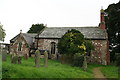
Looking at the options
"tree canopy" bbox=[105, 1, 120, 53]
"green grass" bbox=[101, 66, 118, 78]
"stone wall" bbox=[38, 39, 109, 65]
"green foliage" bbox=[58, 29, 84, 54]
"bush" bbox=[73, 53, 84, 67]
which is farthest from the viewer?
"tree canopy" bbox=[105, 1, 120, 53]

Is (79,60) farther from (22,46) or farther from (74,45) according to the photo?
(22,46)

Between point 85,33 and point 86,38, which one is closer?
point 86,38

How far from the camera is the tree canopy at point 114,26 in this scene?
107 ft

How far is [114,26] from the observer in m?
33.5

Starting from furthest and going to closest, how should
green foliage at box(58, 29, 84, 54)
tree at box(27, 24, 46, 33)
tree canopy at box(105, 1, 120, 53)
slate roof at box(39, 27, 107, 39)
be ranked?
tree at box(27, 24, 46, 33) → tree canopy at box(105, 1, 120, 53) → slate roof at box(39, 27, 107, 39) → green foliage at box(58, 29, 84, 54)

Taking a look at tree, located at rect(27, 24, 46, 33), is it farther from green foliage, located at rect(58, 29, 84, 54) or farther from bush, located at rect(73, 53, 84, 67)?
bush, located at rect(73, 53, 84, 67)

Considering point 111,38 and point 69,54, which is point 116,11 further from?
point 69,54

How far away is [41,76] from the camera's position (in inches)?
375

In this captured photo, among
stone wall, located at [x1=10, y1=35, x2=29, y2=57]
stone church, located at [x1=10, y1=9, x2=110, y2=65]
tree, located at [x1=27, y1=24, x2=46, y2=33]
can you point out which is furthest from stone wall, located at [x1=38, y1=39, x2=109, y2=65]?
tree, located at [x1=27, y1=24, x2=46, y2=33]

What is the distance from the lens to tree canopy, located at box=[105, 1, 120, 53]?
32622 mm

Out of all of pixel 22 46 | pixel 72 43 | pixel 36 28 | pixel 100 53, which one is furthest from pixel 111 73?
pixel 36 28

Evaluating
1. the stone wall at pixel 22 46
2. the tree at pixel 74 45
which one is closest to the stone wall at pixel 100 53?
the tree at pixel 74 45

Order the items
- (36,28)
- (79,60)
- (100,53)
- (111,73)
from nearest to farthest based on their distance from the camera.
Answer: (111,73) → (79,60) → (100,53) → (36,28)

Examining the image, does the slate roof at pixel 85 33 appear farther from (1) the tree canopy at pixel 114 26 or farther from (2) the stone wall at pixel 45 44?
(1) the tree canopy at pixel 114 26
